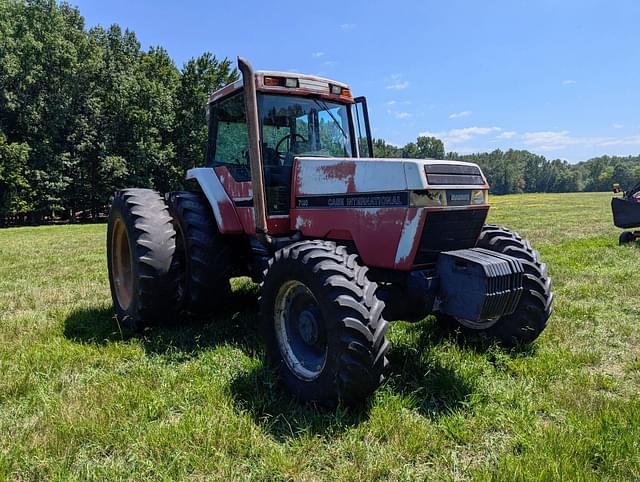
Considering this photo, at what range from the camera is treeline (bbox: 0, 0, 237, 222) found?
30375mm

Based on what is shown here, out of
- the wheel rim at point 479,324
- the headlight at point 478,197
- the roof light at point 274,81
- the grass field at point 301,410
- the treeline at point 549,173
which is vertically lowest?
the grass field at point 301,410

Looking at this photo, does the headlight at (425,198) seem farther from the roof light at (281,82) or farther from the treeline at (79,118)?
the treeline at (79,118)

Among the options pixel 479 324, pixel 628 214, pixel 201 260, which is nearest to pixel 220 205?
pixel 201 260

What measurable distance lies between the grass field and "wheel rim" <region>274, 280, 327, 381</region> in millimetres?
252

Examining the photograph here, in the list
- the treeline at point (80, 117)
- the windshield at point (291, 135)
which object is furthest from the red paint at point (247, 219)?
the treeline at point (80, 117)

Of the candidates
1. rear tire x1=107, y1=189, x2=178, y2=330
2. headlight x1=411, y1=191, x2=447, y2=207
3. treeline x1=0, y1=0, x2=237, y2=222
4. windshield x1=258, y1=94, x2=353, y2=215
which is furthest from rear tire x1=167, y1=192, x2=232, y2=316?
treeline x1=0, y1=0, x2=237, y2=222

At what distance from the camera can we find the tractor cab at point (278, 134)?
4.34 m

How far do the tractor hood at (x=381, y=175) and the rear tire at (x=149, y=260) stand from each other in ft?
5.17

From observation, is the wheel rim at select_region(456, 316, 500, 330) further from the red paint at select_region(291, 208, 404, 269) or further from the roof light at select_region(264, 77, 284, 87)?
the roof light at select_region(264, 77, 284, 87)

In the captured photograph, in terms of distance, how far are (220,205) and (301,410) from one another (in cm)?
252

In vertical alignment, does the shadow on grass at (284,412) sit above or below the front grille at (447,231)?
below

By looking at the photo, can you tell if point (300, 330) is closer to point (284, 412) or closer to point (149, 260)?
point (284, 412)

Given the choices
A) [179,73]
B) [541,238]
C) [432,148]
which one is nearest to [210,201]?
[541,238]

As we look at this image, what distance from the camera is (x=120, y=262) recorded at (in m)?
5.57
